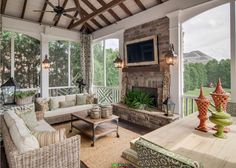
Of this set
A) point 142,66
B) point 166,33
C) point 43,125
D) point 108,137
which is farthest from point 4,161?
point 166,33

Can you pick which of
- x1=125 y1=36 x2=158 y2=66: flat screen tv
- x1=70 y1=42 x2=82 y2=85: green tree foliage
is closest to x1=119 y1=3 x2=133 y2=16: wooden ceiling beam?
x1=125 y1=36 x2=158 y2=66: flat screen tv

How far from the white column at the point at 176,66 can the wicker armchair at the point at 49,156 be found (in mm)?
3131

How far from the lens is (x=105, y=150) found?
10.8 feet

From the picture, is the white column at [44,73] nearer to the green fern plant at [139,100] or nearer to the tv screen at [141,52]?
the tv screen at [141,52]

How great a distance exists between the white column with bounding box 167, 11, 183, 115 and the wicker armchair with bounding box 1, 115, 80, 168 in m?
3.13

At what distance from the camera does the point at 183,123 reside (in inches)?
84.7

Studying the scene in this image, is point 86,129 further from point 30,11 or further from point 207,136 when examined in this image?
point 30,11

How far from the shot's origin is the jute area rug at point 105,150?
2.87 meters

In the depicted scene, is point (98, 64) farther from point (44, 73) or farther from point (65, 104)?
point (65, 104)

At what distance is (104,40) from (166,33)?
3382 millimetres

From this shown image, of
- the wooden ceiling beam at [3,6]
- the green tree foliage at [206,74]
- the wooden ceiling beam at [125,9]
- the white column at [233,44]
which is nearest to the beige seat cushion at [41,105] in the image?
the wooden ceiling beam at [3,6]

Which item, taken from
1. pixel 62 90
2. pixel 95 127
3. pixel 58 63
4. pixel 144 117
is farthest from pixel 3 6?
pixel 144 117

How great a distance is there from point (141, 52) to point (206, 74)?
209cm

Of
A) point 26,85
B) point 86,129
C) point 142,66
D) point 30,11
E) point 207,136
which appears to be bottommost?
point 86,129
